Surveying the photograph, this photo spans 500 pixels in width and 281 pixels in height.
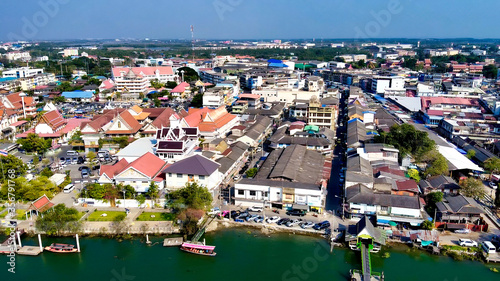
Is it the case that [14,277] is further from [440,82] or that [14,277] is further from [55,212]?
[440,82]

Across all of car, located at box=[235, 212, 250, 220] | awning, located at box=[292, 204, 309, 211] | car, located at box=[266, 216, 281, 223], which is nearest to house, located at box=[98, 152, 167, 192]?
car, located at box=[235, 212, 250, 220]

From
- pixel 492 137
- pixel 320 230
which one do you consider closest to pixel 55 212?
pixel 320 230

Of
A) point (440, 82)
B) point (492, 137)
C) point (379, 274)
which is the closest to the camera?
point (379, 274)

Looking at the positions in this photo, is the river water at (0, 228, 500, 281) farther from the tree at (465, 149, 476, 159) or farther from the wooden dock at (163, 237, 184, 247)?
the tree at (465, 149, 476, 159)

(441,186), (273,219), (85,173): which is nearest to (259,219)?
(273,219)

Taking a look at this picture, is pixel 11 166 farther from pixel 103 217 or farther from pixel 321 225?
pixel 321 225

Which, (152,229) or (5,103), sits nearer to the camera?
(152,229)

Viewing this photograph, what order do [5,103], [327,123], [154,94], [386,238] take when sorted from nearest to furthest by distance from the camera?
[386,238], [327,123], [5,103], [154,94]

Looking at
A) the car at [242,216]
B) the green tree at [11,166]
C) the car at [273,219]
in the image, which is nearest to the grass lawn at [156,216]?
the car at [242,216]
